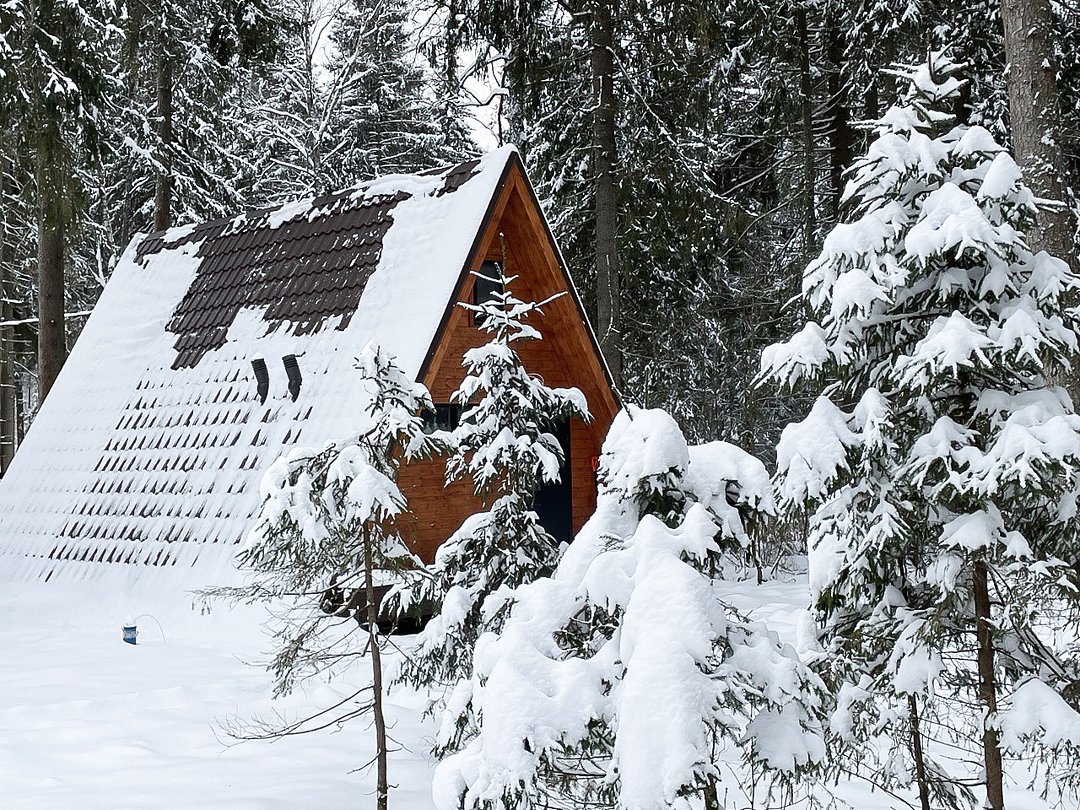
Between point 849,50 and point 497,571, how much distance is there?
12504mm

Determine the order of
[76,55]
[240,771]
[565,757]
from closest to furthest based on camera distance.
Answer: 1. [565,757]
2. [240,771]
3. [76,55]

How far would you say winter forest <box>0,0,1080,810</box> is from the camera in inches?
158

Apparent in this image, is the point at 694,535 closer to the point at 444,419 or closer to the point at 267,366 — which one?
the point at 444,419

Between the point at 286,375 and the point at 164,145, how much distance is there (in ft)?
35.6

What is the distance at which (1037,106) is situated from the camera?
8320 mm

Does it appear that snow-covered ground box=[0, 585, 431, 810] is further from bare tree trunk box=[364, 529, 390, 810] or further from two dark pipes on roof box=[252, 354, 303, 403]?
two dark pipes on roof box=[252, 354, 303, 403]

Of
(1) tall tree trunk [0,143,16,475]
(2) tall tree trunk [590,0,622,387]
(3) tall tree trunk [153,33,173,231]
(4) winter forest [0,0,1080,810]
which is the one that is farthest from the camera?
(1) tall tree trunk [0,143,16,475]

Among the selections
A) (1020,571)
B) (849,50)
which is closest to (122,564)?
(1020,571)

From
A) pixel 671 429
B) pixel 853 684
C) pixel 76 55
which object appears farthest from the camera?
pixel 76 55

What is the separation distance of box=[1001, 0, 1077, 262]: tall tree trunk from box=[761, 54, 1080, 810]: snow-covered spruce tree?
3507mm

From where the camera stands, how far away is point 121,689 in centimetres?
877

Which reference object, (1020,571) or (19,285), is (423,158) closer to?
(19,285)

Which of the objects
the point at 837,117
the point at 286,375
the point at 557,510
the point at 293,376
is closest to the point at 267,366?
the point at 286,375

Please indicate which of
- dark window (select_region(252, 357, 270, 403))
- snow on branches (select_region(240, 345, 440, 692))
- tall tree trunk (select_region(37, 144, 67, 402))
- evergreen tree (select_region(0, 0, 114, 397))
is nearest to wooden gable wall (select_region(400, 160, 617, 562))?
dark window (select_region(252, 357, 270, 403))
